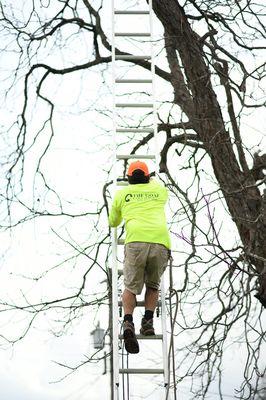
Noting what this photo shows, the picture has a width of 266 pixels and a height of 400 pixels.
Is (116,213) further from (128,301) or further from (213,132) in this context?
(213,132)

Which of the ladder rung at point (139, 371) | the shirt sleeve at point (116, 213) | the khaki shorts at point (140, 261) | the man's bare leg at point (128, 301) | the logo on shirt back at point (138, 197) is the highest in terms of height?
the logo on shirt back at point (138, 197)

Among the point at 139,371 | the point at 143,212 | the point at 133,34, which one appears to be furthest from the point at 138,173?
the point at 133,34

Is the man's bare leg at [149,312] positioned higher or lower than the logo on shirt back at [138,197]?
lower

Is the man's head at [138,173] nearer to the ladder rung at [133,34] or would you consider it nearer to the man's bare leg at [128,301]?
the man's bare leg at [128,301]

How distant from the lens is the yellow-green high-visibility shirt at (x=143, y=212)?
489 centimetres

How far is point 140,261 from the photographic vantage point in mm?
4855

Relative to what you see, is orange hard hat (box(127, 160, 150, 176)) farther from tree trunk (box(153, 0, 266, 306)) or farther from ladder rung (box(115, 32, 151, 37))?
ladder rung (box(115, 32, 151, 37))

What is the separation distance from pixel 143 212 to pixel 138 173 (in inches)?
12.2

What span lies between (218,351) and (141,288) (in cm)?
190

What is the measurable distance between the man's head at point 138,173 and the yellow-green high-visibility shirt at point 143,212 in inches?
1.5

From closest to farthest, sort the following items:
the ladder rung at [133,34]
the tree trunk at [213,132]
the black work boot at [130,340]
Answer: the black work boot at [130,340] → the ladder rung at [133,34] → the tree trunk at [213,132]

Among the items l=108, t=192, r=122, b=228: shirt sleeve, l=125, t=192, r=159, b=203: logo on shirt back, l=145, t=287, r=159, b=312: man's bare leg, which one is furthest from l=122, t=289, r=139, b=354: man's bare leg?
l=125, t=192, r=159, b=203: logo on shirt back

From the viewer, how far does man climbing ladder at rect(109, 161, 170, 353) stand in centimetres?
486

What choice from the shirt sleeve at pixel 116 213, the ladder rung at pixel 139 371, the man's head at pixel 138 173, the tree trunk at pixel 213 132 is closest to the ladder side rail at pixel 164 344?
the ladder rung at pixel 139 371
